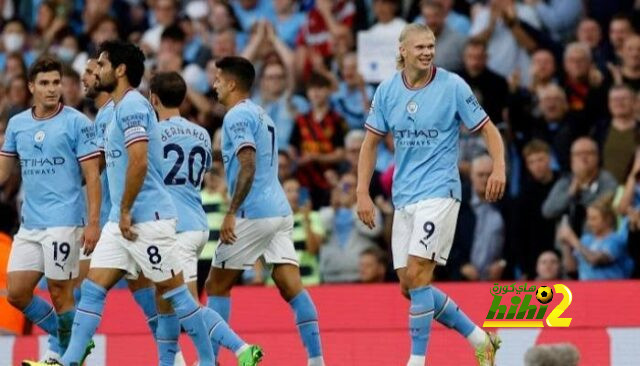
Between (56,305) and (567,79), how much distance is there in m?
7.22

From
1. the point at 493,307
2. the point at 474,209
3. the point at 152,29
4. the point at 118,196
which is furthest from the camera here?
the point at 152,29

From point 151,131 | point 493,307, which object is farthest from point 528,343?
point 151,131

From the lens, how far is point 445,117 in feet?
43.1

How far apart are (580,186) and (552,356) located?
325 inches

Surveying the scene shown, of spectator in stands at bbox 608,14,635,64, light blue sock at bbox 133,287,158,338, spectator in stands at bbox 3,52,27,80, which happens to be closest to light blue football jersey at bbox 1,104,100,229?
light blue sock at bbox 133,287,158,338

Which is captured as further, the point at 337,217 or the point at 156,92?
the point at 337,217

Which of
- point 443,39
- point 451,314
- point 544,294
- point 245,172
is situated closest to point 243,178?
point 245,172

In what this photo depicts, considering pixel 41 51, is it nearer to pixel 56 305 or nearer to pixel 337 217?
pixel 337 217

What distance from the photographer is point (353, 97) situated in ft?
64.6

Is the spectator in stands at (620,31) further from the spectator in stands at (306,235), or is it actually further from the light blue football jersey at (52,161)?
the light blue football jersey at (52,161)

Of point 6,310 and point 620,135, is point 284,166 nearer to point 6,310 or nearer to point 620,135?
point 620,135

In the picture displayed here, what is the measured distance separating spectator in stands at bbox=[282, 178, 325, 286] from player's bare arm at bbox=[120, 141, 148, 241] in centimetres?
618

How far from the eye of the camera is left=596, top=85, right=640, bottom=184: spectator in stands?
58.8 ft

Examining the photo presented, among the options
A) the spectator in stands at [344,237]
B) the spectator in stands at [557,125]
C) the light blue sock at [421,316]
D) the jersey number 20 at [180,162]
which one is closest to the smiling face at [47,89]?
the jersey number 20 at [180,162]
